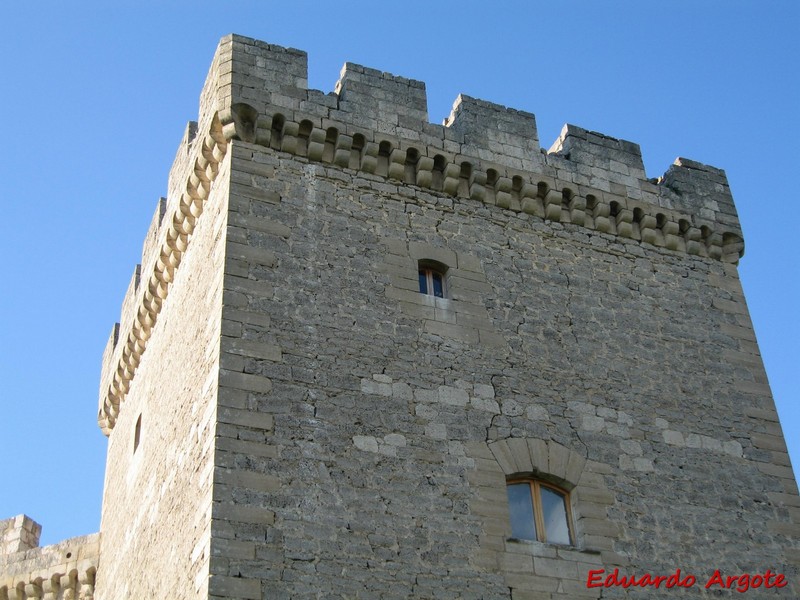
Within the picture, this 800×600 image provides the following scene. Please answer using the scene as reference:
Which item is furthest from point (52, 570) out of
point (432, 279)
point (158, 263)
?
point (432, 279)

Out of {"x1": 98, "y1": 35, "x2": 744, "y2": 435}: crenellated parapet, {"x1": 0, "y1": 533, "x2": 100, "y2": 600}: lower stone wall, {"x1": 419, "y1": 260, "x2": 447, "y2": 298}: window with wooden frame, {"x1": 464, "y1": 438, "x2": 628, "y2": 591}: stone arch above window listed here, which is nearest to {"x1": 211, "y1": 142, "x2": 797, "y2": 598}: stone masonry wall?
{"x1": 464, "y1": 438, "x2": 628, "y2": 591}: stone arch above window

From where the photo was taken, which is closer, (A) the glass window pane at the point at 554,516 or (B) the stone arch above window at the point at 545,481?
(B) the stone arch above window at the point at 545,481

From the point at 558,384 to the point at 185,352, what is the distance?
366 cm

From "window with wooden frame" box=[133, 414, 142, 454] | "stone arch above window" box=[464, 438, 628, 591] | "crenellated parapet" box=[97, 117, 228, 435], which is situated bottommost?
"stone arch above window" box=[464, 438, 628, 591]

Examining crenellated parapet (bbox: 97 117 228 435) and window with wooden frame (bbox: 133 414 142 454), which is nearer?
crenellated parapet (bbox: 97 117 228 435)

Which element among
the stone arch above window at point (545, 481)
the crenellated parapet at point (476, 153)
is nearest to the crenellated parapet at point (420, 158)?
the crenellated parapet at point (476, 153)

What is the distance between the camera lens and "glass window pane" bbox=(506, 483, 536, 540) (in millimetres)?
10227

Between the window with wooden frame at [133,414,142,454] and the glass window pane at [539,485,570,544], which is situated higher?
the window with wooden frame at [133,414,142,454]

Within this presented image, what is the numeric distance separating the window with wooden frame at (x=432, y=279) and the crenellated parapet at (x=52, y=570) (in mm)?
5893

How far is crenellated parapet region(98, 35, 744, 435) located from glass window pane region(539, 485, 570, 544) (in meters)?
3.34

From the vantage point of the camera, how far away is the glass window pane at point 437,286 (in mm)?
11508

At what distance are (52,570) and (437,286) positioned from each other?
21.2 feet

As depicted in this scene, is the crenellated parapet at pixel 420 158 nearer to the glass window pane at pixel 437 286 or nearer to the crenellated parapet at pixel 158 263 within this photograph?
the crenellated parapet at pixel 158 263

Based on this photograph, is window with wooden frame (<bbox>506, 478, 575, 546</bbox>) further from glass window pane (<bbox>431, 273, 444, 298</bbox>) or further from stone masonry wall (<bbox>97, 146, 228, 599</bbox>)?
stone masonry wall (<bbox>97, 146, 228, 599</bbox>)
